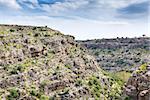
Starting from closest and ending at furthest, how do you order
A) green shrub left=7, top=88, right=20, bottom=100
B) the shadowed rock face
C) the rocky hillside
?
the shadowed rock face → green shrub left=7, top=88, right=20, bottom=100 → the rocky hillside

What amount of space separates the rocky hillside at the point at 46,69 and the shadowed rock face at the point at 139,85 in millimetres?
86003

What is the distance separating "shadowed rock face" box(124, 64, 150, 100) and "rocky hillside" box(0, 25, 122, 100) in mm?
86003

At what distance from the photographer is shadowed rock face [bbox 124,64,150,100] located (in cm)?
4594

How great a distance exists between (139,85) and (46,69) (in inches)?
4461

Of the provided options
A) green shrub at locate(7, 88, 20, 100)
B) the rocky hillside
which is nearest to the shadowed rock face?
the rocky hillside

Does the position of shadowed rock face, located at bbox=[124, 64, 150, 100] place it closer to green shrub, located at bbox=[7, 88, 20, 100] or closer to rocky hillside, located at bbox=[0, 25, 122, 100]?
rocky hillside, located at bbox=[0, 25, 122, 100]

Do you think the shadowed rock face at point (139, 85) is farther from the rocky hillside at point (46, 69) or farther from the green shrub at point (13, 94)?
the green shrub at point (13, 94)

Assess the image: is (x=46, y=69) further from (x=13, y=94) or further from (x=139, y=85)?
(x=139, y=85)

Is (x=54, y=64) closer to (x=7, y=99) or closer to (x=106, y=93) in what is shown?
(x=106, y=93)

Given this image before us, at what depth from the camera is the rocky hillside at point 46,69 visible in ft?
470

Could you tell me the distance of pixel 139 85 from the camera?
47.7m

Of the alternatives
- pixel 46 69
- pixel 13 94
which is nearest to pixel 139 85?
pixel 13 94

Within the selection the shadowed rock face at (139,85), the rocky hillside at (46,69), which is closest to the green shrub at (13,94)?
the rocky hillside at (46,69)

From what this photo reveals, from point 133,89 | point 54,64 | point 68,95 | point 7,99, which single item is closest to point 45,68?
point 54,64
